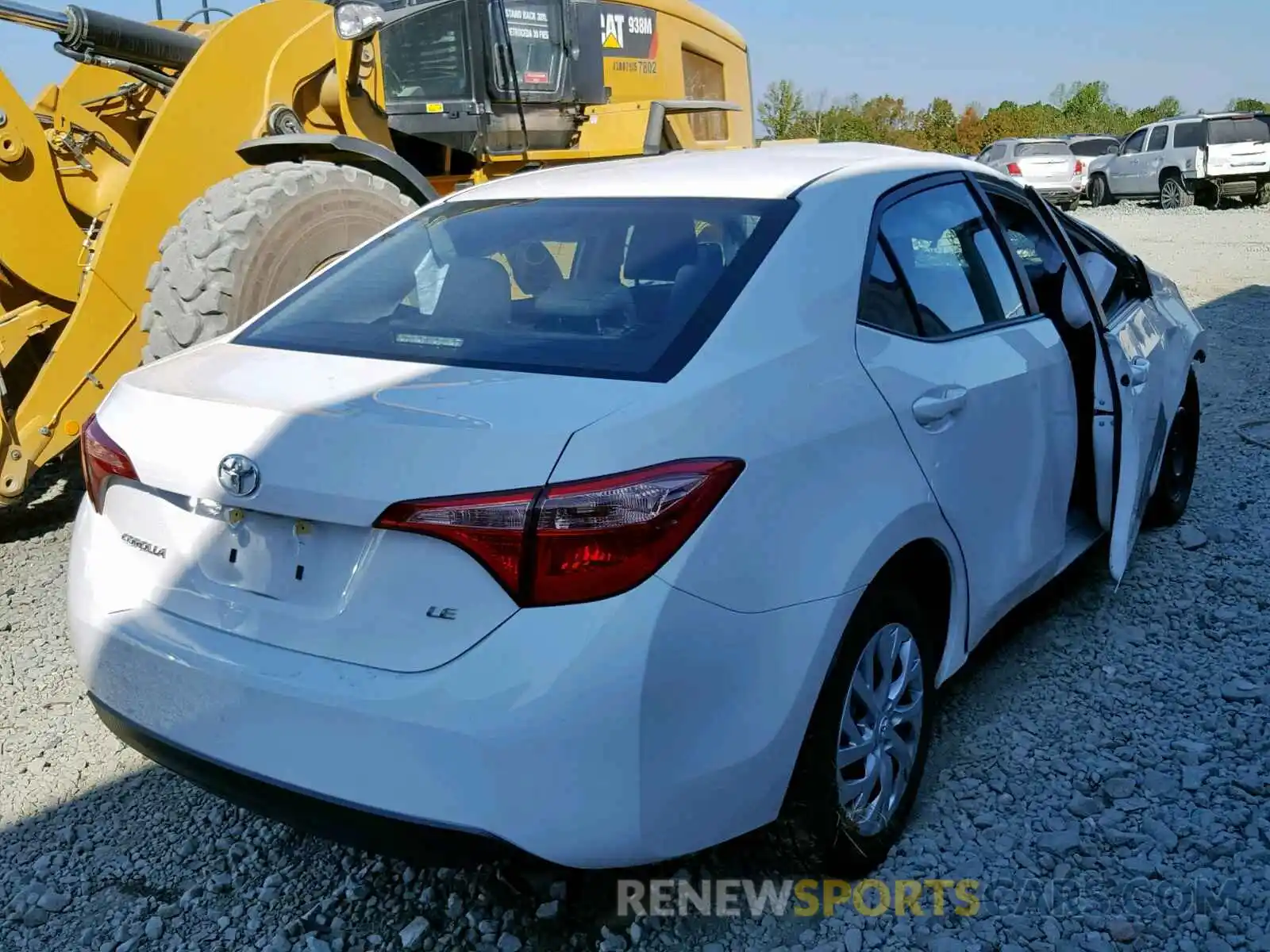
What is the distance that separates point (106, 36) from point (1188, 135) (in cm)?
2238

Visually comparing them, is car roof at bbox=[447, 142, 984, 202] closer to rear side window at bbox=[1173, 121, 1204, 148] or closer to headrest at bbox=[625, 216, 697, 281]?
headrest at bbox=[625, 216, 697, 281]

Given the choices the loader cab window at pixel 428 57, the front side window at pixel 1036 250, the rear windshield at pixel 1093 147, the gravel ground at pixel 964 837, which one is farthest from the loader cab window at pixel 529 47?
the rear windshield at pixel 1093 147

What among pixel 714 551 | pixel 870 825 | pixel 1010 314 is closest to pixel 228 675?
pixel 714 551

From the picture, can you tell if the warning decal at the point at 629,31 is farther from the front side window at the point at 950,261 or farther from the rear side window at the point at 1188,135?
the rear side window at the point at 1188,135

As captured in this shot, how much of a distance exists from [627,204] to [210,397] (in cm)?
123

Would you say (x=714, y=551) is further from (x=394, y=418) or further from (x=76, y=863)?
(x=76, y=863)

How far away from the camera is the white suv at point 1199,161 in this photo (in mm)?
22016

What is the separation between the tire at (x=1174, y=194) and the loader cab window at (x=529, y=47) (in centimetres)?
1970

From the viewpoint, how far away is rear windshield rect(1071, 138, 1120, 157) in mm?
28219

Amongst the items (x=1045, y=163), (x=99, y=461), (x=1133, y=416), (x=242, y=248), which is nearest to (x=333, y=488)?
(x=99, y=461)

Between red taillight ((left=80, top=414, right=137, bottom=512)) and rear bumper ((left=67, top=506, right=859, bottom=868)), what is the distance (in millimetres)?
411

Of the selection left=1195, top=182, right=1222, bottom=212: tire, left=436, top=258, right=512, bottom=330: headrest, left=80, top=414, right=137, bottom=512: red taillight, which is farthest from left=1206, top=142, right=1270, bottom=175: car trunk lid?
left=80, top=414, right=137, bottom=512: red taillight

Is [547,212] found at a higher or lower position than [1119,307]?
higher

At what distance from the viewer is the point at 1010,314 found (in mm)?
3365
